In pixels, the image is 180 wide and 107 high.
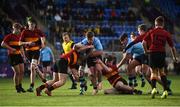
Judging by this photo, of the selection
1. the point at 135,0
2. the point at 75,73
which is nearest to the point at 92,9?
the point at 135,0

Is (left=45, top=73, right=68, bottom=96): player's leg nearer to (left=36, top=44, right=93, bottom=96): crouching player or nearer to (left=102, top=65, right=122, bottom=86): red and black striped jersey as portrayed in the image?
(left=36, top=44, right=93, bottom=96): crouching player

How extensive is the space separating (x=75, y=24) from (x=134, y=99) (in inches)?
895

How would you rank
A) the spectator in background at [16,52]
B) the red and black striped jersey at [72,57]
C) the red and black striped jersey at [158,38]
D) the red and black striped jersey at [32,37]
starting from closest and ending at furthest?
1. the red and black striped jersey at [158,38]
2. the red and black striped jersey at [72,57]
3. the spectator in background at [16,52]
4. the red and black striped jersey at [32,37]

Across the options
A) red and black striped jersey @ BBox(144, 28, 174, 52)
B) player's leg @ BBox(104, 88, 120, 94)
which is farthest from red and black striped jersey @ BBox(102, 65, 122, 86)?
red and black striped jersey @ BBox(144, 28, 174, 52)


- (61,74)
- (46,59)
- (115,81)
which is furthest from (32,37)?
(46,59)

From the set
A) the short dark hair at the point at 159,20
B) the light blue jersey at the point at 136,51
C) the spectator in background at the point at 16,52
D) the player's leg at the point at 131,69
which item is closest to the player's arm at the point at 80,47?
the short dark hair at the point at 159,20

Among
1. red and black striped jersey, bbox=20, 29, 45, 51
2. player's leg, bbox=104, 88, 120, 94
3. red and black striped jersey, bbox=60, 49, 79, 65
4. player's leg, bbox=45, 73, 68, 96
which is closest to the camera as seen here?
player's leg, bbox=45, 73, 68, 96

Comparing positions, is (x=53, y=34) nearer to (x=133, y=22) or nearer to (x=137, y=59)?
(x=133, y=22)

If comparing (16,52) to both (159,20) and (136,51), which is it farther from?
(159,20)

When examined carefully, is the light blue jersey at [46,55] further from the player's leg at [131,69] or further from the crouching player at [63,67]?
the crouching player at [63,67]

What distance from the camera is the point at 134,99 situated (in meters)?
16.4

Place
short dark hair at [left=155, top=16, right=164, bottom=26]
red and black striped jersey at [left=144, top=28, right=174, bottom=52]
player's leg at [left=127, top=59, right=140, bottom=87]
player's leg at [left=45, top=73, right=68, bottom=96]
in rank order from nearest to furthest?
short dark hair at [left=155, top=16, right=164, bottom=26]
red and black striped jersey at [left=144, top=28, right=174, bottom=52]
player's leg at [left=45, top=73, right=68, bottom=96]
player's leg at [left=127, top=59, right=140, bottom=87]

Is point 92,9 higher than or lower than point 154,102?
higher

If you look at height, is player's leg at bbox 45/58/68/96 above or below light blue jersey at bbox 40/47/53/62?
below
